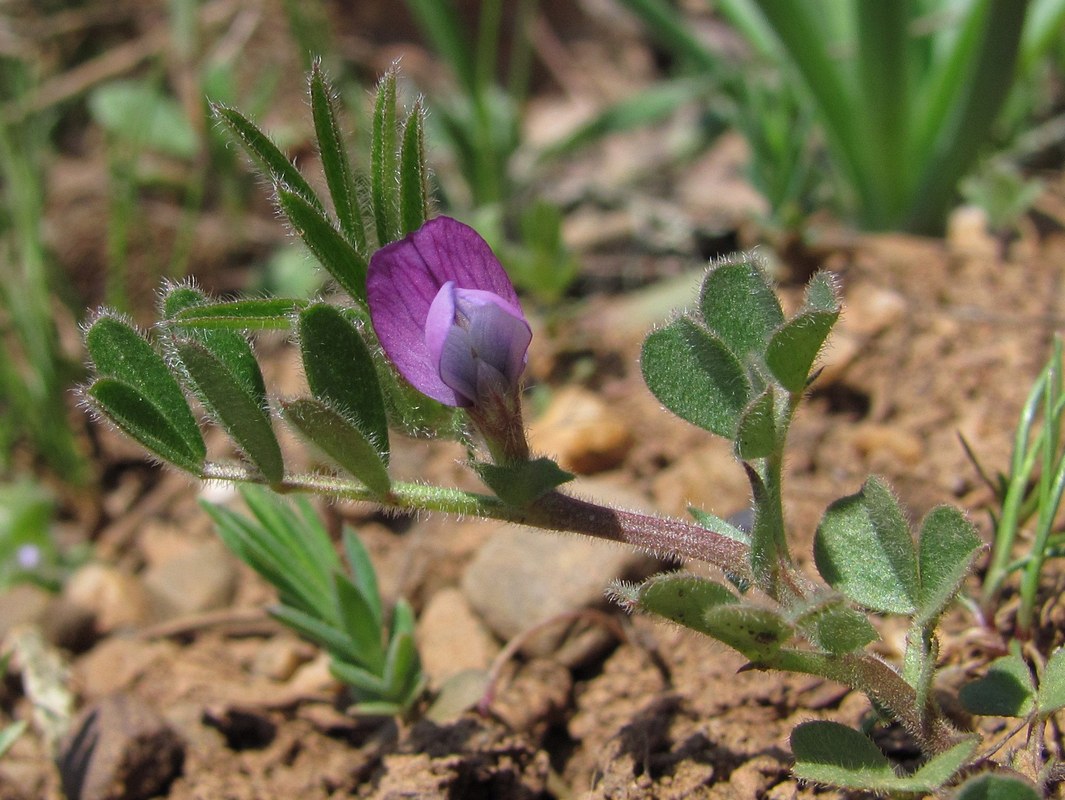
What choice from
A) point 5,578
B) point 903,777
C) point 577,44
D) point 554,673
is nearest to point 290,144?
point 577,44

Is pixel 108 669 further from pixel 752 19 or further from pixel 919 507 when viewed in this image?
pixel 752 19

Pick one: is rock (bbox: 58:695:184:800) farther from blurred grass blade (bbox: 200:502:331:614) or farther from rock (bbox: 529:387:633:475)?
rock (bbox: 529:387:633:475)

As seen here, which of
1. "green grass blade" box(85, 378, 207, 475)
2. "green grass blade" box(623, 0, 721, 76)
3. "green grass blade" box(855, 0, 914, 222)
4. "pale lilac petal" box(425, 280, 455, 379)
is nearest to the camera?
"pale lilac petal" box(425, 280, 455, 379)

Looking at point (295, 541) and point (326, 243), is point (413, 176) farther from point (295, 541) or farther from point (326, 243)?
point (295, 541)

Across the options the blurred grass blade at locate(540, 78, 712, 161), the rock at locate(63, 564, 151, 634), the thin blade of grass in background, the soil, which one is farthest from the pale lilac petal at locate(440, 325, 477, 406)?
the blurred grass blade at locate(540, 78, 712, 161)

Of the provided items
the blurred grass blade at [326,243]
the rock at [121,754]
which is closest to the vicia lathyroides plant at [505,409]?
the blurred grass blade at [326,243]

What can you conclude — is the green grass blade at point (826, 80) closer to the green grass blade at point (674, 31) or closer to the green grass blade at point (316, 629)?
the green grass blade at point (674, 31)
